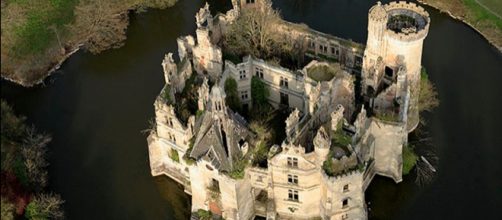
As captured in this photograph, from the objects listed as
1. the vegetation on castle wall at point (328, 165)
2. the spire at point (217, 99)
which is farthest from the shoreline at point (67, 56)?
the vegetation on castle wall at point (328, 165)

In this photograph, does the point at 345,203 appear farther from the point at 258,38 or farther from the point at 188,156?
the point at 258,38

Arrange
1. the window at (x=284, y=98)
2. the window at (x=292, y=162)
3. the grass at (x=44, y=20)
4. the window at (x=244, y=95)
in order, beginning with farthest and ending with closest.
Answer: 1. the grass at (x=44, y=20)
2. the window at (x=284, y=98)
3. the window at (x=244, y=95)
4. the window at (x=292, y=162)

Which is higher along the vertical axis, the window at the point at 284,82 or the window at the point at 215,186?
the window at the point at 284,82

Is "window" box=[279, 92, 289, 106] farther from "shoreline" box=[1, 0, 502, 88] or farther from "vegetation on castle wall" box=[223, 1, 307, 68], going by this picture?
"shoreline" box=[1, 0, 502, 88]

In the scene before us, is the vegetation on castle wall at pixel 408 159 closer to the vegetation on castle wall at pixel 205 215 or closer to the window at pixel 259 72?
the window at pixel 259 72

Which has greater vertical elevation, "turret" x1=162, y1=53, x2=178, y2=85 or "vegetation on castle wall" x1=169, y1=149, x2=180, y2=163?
"turret" x1=162, y1=53, x2=178, y2=85

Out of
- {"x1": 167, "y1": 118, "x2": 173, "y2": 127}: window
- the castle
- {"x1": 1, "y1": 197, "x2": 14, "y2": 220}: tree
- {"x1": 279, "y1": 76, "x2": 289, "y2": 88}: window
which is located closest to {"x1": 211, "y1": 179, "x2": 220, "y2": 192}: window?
the castle

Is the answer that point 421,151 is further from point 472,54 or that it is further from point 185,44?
point 185,44
